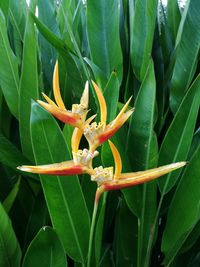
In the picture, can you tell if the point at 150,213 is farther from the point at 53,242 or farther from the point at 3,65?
the point at 3,65

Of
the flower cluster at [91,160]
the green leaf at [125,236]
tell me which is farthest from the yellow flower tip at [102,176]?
the green leaf at [125,236]

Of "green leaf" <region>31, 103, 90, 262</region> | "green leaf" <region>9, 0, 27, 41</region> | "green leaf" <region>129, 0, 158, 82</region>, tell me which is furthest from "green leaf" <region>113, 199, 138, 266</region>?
"green leaf" <region>9, 0, 27, 41</region>

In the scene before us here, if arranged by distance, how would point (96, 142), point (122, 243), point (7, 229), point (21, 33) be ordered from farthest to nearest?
point (21, 33), point (122, 243), point (7, 229), point (96, 142)

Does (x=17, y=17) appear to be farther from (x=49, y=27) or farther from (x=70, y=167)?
(x=70, y=167)

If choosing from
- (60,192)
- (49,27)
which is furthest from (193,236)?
(49,27)

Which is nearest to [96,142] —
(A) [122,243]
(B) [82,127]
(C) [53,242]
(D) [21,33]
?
(B) [82,127]

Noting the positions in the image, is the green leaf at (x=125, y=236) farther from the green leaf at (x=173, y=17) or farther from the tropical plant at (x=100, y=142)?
the green leaf at (x=173, y=17)
